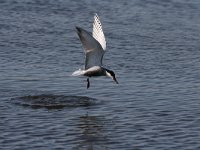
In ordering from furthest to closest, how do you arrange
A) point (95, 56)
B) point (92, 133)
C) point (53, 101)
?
point (53, 101), point (95, 56), point (92, 133)

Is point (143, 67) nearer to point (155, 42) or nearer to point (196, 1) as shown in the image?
point (155, 42)

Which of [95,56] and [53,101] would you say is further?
[53,101]

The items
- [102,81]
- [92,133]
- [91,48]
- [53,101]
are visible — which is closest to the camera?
[92,133]

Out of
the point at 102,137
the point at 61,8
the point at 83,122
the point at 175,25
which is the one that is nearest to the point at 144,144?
the point at 102,137

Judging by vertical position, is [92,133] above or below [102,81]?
above

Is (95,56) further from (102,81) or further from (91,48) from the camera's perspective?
(102,81)

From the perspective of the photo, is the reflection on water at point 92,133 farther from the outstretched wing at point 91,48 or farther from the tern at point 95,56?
the outstretched wing at point 91,48

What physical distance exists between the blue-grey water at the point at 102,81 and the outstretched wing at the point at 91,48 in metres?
0.98

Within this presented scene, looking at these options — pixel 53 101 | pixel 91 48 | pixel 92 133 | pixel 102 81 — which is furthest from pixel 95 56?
pixel 92 133

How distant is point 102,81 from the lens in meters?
18.2

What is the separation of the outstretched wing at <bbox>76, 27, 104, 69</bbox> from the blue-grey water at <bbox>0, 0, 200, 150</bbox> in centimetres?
98

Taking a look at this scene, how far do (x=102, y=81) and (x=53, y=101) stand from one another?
96.7 inches

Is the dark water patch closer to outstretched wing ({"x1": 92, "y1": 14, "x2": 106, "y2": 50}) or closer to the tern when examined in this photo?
the tern

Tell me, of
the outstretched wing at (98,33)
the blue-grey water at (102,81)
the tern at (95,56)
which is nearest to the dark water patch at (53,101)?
the blue-grey water at (102,81)
